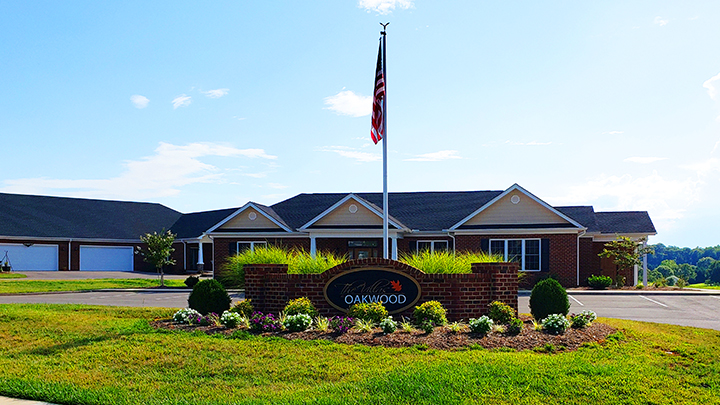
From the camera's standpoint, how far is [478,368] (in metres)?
7.88

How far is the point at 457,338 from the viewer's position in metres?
10.1

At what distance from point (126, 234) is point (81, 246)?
348 centimetres

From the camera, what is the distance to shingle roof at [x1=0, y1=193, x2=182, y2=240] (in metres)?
43.7

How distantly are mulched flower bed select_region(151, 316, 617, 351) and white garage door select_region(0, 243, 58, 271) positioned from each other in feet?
123

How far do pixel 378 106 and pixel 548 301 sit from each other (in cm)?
657

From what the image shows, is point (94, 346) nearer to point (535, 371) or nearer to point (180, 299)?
point (535, 371)

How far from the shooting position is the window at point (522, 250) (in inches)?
1094

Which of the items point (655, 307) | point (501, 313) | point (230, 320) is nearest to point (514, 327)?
point (501, 313)

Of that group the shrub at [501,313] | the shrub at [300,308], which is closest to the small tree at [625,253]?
the shrub at [501,313]

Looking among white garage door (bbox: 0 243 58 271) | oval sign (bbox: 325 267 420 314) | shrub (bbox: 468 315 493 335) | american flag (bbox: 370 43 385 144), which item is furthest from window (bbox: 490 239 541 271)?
white garage door (bbox: 0 243 58 271)

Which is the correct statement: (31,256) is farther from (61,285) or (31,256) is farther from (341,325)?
(341,325)

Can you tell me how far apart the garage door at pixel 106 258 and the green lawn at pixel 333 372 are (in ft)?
124

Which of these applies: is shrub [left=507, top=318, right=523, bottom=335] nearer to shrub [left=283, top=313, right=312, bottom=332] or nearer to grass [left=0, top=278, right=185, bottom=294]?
shrub [left=283, top=313, right=312, bottom=332]

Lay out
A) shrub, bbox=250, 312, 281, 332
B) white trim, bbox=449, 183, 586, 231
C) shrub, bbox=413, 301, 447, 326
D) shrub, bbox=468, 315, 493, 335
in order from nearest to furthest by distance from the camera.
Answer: shrub, bbox=468, 315, 493, 335
shrub, bbox=250, 312, 281, 332
shrub, bbox=413, 301, 447, 326
white trim, bbox=449, 183, 586, 231
